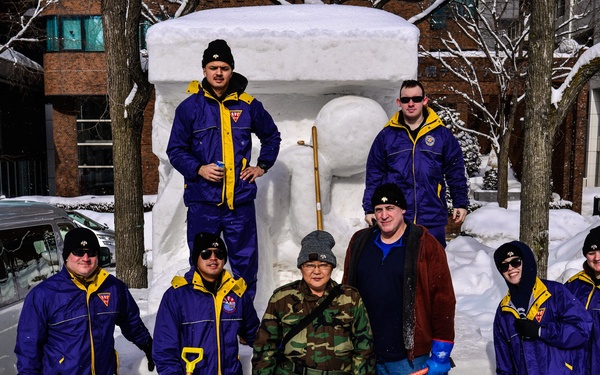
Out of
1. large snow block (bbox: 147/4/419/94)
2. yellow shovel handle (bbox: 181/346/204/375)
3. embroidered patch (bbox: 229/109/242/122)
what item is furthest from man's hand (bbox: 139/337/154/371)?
large snow block (bbox: 147/4/419/94)

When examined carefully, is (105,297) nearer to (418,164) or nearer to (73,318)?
(73,318)

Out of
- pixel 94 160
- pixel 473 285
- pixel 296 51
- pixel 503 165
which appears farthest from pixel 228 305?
pixel 94 160

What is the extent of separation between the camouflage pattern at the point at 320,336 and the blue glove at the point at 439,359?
0.28m

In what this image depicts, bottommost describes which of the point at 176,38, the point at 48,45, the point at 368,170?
the point at 368,170

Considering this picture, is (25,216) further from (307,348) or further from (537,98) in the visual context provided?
(537,98)

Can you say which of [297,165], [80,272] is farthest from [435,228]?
[80,272]

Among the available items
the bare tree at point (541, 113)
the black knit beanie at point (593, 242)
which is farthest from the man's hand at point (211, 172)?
the bare tree at point (541, 113)

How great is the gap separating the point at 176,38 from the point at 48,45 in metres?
18.3

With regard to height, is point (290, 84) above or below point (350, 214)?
above

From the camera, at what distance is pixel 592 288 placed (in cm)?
325

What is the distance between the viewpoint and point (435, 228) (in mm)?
3637

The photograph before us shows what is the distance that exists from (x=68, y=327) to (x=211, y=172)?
1134 mm

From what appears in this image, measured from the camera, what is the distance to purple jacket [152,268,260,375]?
2826 mm

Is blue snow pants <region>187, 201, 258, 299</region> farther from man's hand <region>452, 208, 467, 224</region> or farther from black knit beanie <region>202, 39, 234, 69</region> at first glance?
man's hand <region>452, 208, 467, 224</region>
